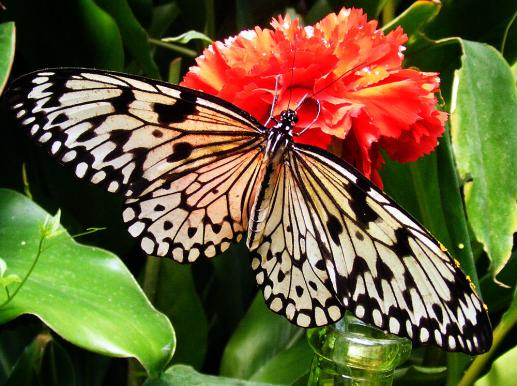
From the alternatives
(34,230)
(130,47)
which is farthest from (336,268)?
(130,47)

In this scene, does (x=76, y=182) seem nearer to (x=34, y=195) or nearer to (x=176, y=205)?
(x=34, y=195)

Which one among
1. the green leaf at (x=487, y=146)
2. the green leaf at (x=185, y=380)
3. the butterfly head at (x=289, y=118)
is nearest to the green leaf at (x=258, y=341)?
the green leaf at (x=185, y=380)

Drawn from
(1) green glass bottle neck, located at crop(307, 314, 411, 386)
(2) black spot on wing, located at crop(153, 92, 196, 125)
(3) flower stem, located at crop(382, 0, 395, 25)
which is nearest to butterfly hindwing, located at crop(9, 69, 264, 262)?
(2) black spot on wing, located at crop(153, 92, 196, 125)

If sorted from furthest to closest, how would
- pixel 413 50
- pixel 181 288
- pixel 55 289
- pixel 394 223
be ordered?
pixel 181 288 < pixel 413 50 < pixel 55 289 < pixel 394 223

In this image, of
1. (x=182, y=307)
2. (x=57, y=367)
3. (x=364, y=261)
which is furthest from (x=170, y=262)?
(x=364, y=261)

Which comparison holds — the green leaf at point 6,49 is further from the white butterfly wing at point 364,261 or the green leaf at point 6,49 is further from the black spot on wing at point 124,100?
the white butterfly wing at point 364,261

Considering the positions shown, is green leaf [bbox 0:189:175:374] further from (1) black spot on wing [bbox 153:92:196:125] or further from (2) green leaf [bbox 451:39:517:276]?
(2) green leaf [bbox 451:39:517:276]
